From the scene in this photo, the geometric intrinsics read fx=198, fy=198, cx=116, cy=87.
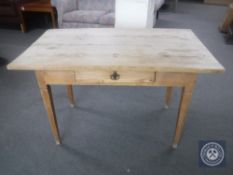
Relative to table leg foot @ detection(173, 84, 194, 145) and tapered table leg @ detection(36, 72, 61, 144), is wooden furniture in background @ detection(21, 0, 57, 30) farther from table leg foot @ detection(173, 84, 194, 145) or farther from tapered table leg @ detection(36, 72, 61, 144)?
table leg foot @ detection(173, 84, 194, 145)

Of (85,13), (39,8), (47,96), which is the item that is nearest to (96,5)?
(85,13)

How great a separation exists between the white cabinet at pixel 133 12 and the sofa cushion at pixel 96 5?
1.30 metres

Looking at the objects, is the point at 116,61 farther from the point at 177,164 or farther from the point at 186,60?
the point at 177,164

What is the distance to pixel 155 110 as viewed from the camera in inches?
67.3

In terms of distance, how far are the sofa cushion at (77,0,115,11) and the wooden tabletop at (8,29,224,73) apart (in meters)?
1.93

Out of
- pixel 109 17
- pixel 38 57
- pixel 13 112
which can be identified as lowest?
pixel 13 112

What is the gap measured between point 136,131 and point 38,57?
883 millimetres

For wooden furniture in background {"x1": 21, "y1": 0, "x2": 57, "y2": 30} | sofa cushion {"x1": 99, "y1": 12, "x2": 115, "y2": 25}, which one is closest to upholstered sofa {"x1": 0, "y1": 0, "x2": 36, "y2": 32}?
wooden furniture in background {"x1": 21, "y1": 0, "x2": 57, "y2": 30}

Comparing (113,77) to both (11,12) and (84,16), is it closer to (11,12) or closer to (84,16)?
(84,16)

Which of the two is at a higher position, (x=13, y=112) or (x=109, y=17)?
(x=109, y=17)

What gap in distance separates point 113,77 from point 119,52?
16 centimetres

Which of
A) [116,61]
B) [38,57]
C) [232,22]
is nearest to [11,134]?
[38,57]

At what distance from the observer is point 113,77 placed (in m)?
1.00

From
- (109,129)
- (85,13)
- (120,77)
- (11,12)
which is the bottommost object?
(109,129)
